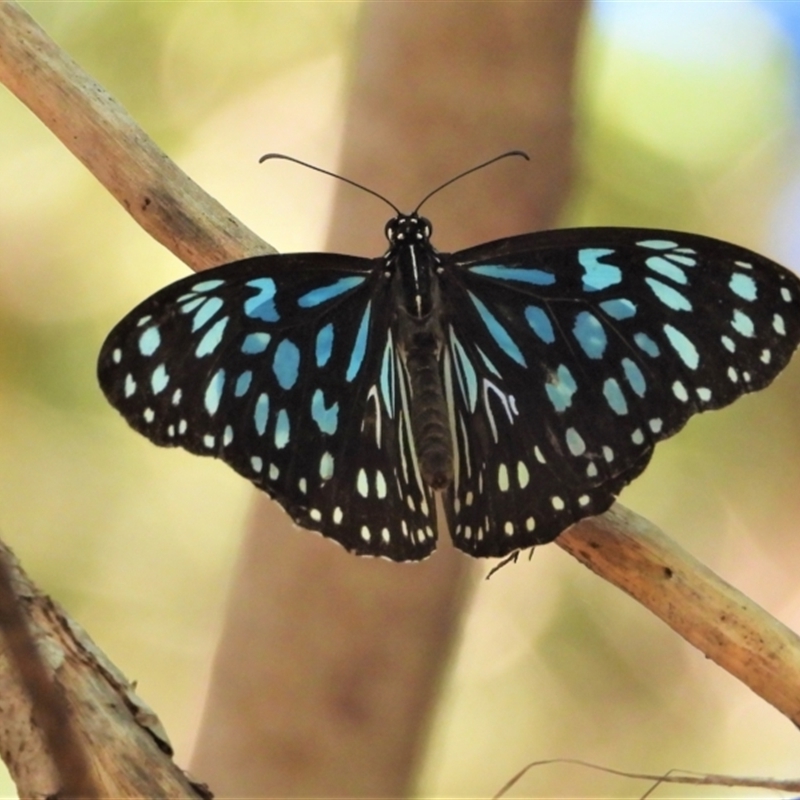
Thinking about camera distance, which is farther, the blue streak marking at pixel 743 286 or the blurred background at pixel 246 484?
the blurred background at pixel 246 484

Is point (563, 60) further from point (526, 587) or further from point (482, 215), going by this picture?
point (526, 587)

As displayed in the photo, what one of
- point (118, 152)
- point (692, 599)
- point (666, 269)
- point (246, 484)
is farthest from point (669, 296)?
point (246, 484)

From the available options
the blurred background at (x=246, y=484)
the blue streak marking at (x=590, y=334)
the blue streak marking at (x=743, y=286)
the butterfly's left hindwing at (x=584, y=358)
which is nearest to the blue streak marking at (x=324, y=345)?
the butterfly's left hindwing at (x=584, y=358)

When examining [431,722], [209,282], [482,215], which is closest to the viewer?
[209,282]

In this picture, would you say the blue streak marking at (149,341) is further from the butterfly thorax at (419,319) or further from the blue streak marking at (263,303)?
the butterfly thorax at (419,319)

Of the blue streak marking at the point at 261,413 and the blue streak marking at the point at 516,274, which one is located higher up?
the blue streak marking at the point at 516,274

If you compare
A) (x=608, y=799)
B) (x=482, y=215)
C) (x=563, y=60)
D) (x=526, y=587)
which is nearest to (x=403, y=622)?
(x=526, y=587)

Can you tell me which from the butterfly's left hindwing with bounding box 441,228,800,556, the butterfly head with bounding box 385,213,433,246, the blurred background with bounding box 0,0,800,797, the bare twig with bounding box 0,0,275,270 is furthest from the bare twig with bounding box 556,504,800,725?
the blurred background with bounding box 0,0,800,797

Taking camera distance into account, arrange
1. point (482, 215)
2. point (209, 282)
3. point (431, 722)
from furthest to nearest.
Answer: point (431, 722), point (482, 215), point (209, 282)
